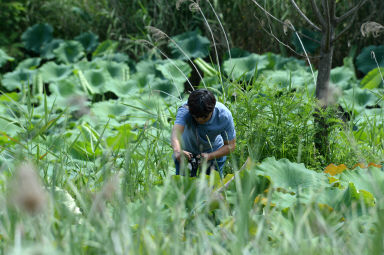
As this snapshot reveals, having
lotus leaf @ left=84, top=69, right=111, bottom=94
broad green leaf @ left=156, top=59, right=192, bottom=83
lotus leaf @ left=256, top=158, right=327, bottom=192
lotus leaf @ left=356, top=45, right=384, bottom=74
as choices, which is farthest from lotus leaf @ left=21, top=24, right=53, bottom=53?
lotus leaf @ left=256, top=158, right=327, bottom=192

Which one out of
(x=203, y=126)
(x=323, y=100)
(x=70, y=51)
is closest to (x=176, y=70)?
(x=70, y=51)

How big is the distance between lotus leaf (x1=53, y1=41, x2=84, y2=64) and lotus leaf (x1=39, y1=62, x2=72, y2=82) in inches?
24.9

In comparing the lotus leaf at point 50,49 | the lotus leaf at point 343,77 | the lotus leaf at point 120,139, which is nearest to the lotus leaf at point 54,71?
the lotus leaf at point 50,49

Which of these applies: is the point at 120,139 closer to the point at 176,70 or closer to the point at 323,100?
the point at 323,100

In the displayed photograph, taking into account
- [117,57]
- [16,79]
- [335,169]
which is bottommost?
[335,169]

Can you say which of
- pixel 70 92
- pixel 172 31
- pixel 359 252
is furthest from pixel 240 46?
pixel 359 252

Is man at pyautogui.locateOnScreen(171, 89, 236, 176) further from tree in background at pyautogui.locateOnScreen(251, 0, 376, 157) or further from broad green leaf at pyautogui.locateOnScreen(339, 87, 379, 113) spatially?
broad green leaf at pyautogui.locateOnScreen(339, 87, 379, 113)

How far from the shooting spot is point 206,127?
2.46m

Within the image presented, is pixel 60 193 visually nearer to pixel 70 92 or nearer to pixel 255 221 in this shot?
pixel 255 221

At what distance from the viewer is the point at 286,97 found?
269cm

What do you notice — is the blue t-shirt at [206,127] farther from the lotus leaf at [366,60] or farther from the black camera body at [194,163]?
the lotus leaf at [366,60]

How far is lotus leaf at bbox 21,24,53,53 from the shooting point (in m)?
7.59

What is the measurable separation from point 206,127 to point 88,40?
539 centimetres

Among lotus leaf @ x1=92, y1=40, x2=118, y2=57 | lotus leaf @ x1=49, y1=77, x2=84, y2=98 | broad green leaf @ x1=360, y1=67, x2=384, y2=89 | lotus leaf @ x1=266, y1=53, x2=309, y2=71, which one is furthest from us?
lotus leaf @ x1=92, y1=40, x2=118, y2=57
